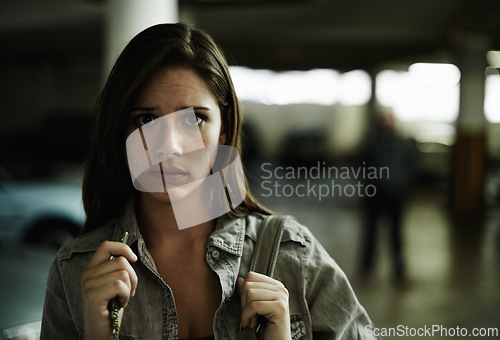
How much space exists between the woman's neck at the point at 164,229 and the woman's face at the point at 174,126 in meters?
0.06

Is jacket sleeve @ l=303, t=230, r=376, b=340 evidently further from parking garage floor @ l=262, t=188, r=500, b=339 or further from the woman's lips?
parking garage floor @ l=262, t=188, r=500, b=339

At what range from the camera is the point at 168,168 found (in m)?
0.97

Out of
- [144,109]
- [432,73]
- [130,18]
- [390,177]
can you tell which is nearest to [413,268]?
[432,73]

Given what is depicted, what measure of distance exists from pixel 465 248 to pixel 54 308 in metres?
3.74

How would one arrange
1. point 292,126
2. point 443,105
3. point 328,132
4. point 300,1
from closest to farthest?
point 443,105
point 300,1
point 292,126
point 328,132

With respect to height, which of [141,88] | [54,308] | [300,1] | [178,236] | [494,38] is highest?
[300,1]

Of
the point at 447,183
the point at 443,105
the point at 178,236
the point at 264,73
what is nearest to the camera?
the point at 178,236

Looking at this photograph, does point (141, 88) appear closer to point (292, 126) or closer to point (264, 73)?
point (264, 73)

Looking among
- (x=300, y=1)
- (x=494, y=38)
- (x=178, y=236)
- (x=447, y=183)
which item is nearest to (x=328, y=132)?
(x=447, y=183)

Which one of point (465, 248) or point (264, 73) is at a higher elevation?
point (264, 73)

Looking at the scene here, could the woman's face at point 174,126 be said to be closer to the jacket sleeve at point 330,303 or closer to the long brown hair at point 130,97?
the long brown hair at point 130,97

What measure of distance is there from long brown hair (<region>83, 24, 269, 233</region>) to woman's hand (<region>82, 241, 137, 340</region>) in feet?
0.77

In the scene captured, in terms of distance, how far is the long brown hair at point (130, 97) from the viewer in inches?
37.5

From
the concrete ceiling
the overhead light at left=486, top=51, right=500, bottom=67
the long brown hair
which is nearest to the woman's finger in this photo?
the long brown hair
